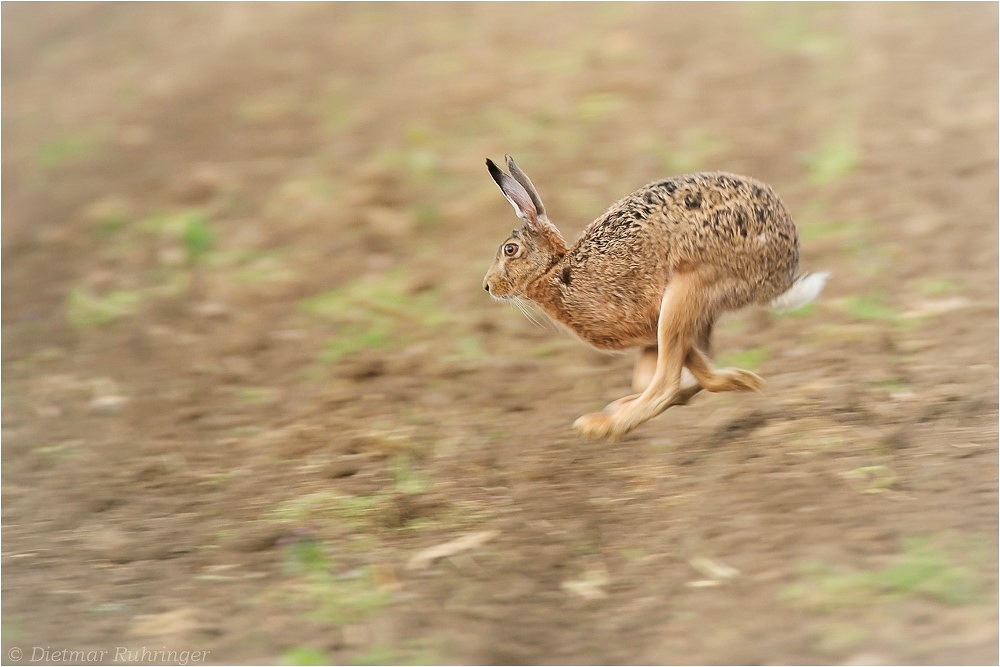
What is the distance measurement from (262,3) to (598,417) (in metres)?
8.56

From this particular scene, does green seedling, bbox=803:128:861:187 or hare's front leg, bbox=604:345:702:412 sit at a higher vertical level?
green seedling, bbox=803:128:861:187

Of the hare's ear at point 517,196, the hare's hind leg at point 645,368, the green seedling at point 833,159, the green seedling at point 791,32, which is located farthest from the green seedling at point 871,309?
the green seedling at point 791,32

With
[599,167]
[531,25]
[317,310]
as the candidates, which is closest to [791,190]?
[599,167]

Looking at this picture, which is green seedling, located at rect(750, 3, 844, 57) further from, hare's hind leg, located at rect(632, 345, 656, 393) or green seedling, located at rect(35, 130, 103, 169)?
green seedling, located at rect(35, 130, 103, 169)

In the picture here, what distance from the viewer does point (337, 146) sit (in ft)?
28.3

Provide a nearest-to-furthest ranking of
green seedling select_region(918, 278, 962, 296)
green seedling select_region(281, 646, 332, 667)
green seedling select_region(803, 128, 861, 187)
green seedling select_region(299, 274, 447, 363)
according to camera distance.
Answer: green seedling select_region(281, 646, 332, 667), green seedling select_region(918, 278, 962, 296), green seedling select_region(299, 274, 447, 363), green seedling select_region(803, 128, 861, 187)

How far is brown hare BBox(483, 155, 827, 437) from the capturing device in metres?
4.28

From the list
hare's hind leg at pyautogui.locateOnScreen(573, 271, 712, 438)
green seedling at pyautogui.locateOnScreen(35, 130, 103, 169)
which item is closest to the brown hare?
hare's hind leg at pyautogui.locateOnScreen(573, 271, 712, 438)

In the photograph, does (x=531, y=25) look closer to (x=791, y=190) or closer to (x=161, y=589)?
(x=791, y=190)

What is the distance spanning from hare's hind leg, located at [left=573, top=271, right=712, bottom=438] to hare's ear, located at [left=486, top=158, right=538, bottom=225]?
0.66 metres

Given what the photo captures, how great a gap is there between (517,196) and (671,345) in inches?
34.6

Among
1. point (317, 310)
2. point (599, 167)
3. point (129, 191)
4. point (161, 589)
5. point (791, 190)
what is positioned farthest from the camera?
point (129, 191)

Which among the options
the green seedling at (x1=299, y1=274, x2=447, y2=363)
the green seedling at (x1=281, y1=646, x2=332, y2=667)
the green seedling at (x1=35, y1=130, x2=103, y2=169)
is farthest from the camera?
the green seedling at (x1=35, y1=130, x2=103, y2=169)

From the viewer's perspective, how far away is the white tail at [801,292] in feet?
14.7
